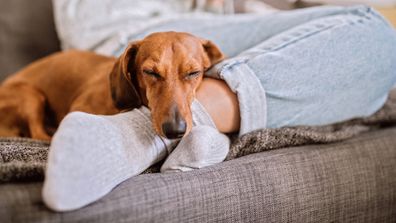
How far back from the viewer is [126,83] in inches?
49.5

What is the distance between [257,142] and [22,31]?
1.26 meters

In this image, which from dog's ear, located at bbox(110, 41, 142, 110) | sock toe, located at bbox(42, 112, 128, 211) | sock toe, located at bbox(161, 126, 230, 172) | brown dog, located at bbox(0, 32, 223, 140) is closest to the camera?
sock toe, located at bbox(42, 112, 128, 211)

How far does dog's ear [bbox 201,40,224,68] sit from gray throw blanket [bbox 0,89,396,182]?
24 cm

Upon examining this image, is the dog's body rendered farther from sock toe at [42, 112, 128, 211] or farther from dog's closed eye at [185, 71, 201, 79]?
sock toe at [42, 112, 128, 211]

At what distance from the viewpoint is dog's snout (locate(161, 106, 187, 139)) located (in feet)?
3.45

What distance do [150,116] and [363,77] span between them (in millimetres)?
613

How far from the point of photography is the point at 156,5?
80.9 inches

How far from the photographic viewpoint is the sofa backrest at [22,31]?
1957 millimetres

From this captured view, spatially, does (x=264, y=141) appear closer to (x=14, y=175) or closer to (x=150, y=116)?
(x=150, y=116)

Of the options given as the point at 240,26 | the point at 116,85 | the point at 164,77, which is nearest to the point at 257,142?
the point at 164,77

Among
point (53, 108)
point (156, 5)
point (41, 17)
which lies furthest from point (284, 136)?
point (41, 17)

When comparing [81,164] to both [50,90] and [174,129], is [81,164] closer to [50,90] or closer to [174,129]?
[174,129]

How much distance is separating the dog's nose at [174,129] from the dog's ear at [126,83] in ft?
0.72

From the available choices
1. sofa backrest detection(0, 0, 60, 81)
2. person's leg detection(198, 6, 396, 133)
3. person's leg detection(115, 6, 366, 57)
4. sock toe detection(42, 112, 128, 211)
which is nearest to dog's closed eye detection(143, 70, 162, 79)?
person's leg detection(198, 6, 396, 133)
